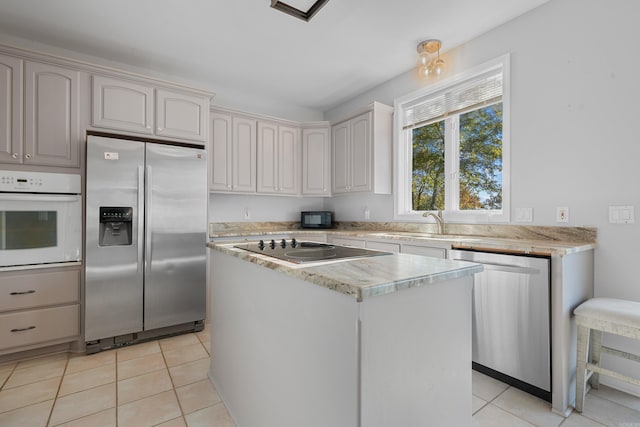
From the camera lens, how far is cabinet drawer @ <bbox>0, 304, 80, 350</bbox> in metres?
2.27

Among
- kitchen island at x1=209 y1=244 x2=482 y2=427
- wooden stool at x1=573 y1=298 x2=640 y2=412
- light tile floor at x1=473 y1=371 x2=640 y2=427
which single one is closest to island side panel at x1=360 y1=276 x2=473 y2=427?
kitchen island at x1=209 y1=244 x2=482 y2=427

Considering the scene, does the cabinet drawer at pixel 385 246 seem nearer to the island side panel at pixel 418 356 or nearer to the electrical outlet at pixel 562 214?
the electrical outlet at pixel 562 214

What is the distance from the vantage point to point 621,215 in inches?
75.5

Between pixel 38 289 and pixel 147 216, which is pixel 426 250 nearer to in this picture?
pixel 147 216

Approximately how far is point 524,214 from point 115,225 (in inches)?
132

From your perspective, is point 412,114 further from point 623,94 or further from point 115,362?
point 115,362

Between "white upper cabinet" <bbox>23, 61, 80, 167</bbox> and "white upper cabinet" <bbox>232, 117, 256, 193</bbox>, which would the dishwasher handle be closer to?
"white upper cabinet" <bbox>232, 117, 256, 193</bbox>

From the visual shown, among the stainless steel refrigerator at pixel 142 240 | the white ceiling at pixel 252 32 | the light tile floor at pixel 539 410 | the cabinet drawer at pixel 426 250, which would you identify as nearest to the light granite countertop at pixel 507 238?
the cabinet drawer at pixel 426 250

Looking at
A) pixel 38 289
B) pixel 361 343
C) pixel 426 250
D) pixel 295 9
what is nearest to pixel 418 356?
pixel 361 343

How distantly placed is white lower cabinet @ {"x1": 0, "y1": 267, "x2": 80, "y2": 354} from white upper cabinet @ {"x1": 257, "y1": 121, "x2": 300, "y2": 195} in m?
2.04

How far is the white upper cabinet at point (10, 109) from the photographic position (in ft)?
7.48

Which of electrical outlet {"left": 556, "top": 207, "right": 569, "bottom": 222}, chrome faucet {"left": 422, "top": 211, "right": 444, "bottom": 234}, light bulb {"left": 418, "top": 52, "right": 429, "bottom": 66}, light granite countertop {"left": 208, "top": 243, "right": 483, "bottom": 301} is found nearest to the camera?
light granite countertop {"left": 208, "top": 243, "right": 483, "bottom": 301}

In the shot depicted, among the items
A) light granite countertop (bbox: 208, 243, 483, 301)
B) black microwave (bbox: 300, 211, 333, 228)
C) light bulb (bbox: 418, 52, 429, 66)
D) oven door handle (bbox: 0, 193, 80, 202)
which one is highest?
light bulb (bbox: 418, 52, 429, 66)

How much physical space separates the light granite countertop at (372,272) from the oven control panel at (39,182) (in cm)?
205
